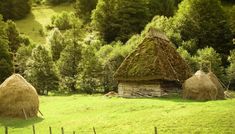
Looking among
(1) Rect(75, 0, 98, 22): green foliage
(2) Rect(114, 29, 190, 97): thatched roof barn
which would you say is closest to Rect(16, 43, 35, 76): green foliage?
(2) Rect(114, 29, 190, 97): thatched roof barn

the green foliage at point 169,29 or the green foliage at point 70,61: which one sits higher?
the green foliage at point 169,29

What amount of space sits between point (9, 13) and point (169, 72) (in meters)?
55.9

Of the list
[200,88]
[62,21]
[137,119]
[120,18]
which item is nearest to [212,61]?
[200,88]

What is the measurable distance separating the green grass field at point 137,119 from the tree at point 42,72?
18.9 m

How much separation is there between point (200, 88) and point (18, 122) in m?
13.7

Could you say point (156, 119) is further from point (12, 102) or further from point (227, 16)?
point (227, 16)

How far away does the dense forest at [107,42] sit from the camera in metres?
55.7

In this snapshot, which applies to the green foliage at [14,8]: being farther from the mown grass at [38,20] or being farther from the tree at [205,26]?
the tree at [205,26]

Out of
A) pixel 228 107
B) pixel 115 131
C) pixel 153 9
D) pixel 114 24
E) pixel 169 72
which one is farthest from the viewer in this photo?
pixel 153 9

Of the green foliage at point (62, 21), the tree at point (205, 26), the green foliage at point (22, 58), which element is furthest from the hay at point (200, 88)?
the green foliage at point (62, 21)

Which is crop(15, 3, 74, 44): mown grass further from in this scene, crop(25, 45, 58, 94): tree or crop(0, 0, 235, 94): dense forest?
crop(25, 45, 58, 94): tree

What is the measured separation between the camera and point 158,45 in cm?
4319

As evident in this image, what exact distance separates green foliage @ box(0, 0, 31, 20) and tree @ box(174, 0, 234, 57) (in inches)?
1400

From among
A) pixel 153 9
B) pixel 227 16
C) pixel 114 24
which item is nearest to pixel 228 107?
pixel 227 16
